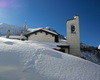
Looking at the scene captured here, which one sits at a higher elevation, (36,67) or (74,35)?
(74,35)

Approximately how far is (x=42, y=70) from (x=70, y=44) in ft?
45.2

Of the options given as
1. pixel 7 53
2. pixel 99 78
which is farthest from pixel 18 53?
pixel 99 78

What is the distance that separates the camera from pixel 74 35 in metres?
17.4

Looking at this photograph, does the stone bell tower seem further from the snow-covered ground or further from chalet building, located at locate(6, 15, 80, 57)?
the snow-covered ground

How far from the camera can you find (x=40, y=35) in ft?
60.2

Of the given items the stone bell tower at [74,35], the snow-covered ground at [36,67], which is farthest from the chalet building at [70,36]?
the snow-covered ground at [36,67]

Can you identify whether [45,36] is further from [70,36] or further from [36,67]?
[36,67]

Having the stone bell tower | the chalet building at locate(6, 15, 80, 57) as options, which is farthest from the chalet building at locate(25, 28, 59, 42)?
the stone bell tower

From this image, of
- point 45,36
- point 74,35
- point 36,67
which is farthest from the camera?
point 45,36

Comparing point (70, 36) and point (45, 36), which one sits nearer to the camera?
point (70, 36)

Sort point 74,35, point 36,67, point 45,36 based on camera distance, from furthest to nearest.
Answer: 1. point 45,36
2. point 74,35
3. point 36,67

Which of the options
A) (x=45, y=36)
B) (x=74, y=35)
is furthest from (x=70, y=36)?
(x=45, y=36)

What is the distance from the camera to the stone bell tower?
1685 cm

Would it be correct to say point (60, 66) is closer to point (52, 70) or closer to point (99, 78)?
point (52, 70)
